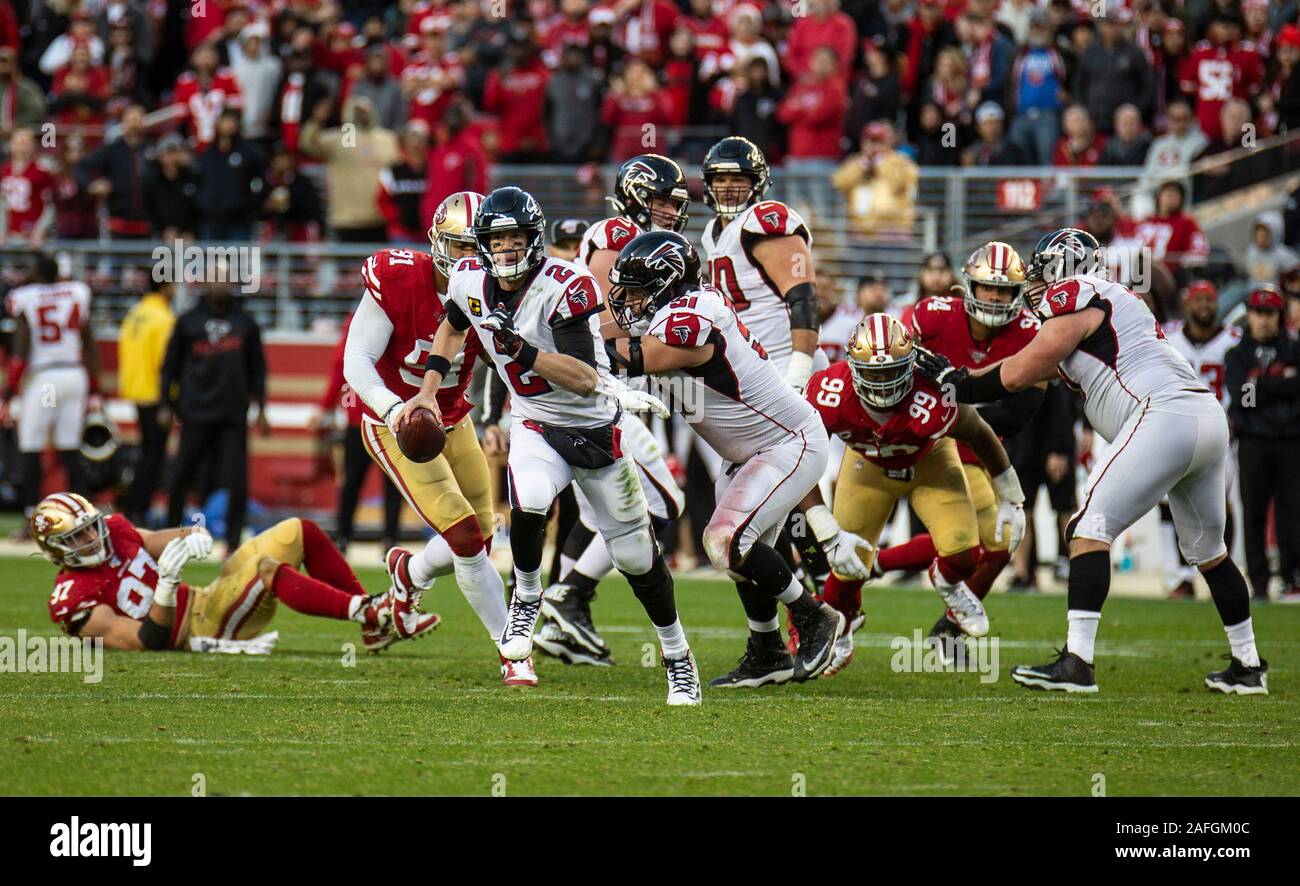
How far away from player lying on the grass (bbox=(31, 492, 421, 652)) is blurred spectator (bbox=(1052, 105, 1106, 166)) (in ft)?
27.8

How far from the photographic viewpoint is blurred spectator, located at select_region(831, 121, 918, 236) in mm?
14531

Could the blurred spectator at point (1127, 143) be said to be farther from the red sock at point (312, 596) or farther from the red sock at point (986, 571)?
the red sock at point (312, 596)

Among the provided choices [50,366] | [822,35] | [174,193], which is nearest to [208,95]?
[174,193]

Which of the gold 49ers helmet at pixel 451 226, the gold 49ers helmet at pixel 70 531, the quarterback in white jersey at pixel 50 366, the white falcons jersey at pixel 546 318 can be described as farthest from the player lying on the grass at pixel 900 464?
the quarterback in white jersey at pixel 50 366

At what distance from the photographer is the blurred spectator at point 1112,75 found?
48.4 feet

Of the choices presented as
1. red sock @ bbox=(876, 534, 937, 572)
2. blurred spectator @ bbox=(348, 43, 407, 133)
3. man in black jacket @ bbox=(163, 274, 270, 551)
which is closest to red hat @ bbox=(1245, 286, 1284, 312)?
red sock @ bbox=(876, 534, 937, 572)

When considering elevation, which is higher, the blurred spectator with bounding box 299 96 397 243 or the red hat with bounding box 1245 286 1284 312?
the blurred spectator with bounding box 299 96 397 243

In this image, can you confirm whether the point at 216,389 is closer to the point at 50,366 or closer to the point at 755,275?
the point at 50,366

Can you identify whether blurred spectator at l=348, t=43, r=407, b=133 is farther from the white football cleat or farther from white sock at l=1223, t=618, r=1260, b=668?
white sock at l=1223, t=618, r=1260, b=668

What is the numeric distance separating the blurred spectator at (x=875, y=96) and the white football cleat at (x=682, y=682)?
32.7ft

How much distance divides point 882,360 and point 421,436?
6.24 ft
